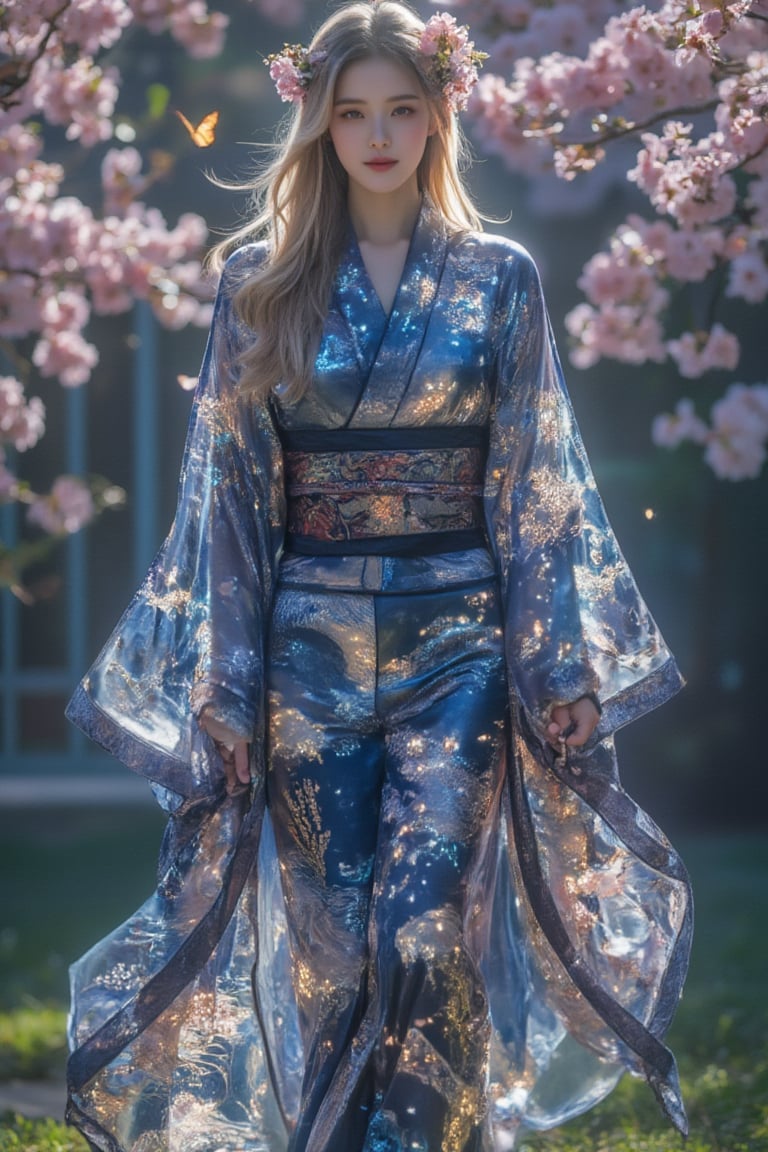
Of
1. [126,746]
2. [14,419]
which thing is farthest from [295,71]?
[14,419]

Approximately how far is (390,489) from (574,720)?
48 centimetres

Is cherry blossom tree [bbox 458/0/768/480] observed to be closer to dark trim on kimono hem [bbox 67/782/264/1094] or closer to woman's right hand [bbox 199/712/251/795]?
woman's right hand [bbox 199/712/251/795]

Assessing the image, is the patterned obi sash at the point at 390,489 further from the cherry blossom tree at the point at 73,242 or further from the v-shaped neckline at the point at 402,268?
the cherry blossom tree at the point at 73,242

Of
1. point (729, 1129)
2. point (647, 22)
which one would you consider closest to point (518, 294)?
point (647, 22)

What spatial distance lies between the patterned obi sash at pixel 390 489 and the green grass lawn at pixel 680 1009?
1.61 metres

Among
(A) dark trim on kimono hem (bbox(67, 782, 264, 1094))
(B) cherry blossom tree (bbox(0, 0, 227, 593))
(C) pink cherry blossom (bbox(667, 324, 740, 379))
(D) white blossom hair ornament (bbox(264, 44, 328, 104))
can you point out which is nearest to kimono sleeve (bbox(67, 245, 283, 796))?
(A) dark trim on kimono hem (bbox(67, 782, 264, 1094))

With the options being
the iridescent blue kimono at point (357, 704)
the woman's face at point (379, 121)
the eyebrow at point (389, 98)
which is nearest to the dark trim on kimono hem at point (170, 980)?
the iridescent blue kimono at point (357, 704)

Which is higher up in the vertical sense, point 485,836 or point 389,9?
point 389,9

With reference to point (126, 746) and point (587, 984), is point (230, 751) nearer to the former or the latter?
point (126, 746)

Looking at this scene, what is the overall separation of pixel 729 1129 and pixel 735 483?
4299 millimetres

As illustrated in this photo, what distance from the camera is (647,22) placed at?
425 cm

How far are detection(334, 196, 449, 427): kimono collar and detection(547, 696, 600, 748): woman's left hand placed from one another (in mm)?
551

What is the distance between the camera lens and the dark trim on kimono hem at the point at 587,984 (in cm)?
341

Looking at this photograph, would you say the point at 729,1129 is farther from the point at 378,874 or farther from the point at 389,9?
the point at 389,9
